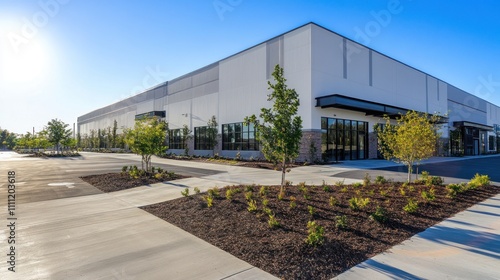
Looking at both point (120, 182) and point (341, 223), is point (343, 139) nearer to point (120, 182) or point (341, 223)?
point (120, 182)

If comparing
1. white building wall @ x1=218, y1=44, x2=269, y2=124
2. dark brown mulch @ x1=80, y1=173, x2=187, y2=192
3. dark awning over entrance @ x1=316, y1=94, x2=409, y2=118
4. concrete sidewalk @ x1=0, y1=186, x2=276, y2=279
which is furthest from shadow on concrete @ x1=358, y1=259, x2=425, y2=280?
white building wall @ x1=218, y1=44, x2=269, y2=124

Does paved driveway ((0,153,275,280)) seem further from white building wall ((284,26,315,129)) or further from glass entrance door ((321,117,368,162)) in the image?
glass entrance door ((321,117,368,162))

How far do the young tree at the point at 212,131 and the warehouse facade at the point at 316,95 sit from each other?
50cm

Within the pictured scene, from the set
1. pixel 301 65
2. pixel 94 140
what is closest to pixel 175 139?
pixel 301 65

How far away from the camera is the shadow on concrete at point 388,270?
3.46 metres

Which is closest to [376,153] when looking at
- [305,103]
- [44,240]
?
[305,103]

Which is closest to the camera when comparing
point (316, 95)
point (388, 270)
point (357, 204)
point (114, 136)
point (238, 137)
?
point (388, 270)

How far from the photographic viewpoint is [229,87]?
2928 centimetres

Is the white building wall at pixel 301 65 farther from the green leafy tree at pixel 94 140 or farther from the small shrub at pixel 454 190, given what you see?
the green leafy tree at pixel 94 140

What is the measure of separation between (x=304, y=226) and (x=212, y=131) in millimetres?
26396

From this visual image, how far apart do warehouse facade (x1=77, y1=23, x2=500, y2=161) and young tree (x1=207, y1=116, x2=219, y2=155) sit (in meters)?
0.50

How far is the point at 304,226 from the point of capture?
529cm

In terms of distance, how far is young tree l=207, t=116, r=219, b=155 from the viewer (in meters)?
30.7

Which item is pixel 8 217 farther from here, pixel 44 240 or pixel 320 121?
pixel 320 121
